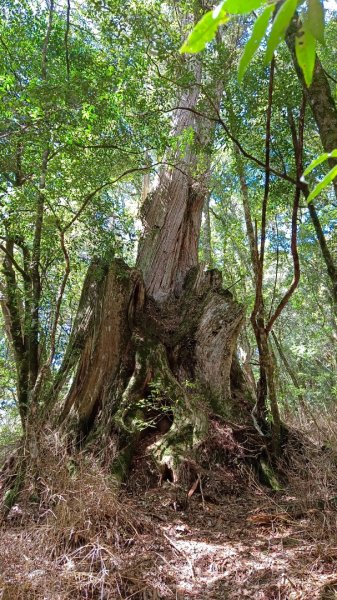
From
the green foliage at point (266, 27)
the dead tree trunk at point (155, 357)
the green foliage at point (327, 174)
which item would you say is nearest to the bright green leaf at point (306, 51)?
the green foliage at point (266, 27)

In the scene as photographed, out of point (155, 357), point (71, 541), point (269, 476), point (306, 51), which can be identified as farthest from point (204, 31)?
point (155, 357)

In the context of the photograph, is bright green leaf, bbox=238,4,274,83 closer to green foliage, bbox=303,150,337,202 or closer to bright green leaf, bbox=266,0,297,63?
bright green leaf, bbox=266,0,297,63

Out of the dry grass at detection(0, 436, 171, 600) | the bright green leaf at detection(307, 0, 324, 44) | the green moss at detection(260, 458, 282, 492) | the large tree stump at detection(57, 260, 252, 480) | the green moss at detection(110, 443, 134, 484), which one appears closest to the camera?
the bright green leaf at detection(307, 0, 324, 44)

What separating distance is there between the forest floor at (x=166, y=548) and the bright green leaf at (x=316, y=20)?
252cm

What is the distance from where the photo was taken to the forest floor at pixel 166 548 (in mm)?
2209

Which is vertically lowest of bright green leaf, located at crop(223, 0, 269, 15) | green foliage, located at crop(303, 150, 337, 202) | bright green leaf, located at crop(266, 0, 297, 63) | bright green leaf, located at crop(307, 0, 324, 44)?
green foliage, located at crop(303, 150, 337, 202)

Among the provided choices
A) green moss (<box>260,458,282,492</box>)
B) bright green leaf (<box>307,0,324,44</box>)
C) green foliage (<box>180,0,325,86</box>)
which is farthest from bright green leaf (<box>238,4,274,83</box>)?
green moss (<box>260,458,282,492</box>)

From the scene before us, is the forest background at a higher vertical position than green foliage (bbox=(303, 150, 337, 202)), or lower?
higher

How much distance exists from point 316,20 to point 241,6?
6.6 inches

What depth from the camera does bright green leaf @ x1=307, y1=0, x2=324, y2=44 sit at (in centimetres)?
63

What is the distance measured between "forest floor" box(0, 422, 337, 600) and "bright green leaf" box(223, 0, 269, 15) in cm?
250

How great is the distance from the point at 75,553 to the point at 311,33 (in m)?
2.81

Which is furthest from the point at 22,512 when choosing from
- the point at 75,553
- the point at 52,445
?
the point at 75,553

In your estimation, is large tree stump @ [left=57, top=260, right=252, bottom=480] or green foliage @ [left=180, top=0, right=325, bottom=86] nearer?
green foliage @ [left=180, top=0, right=325, bottom=86]
